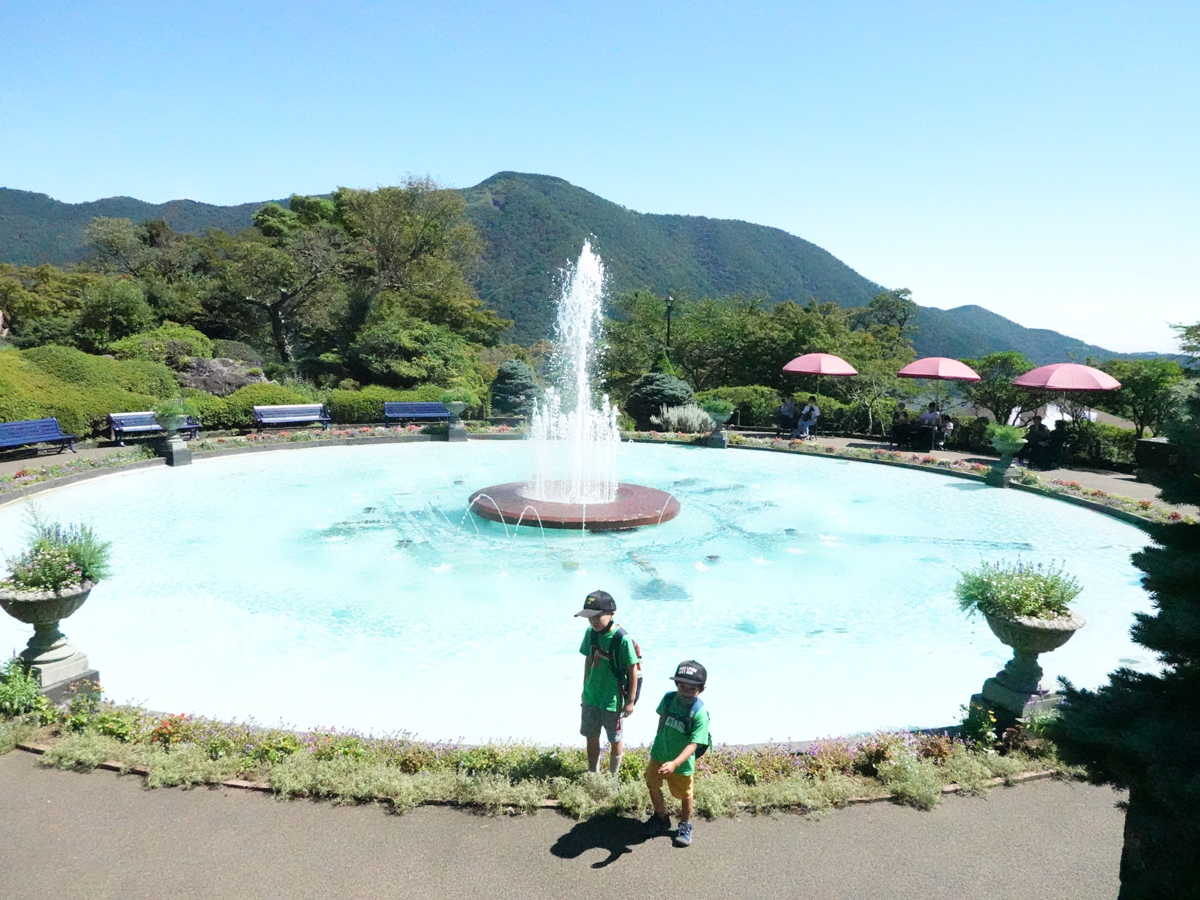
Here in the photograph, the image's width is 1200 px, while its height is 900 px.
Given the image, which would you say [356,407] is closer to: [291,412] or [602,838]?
[291,412]

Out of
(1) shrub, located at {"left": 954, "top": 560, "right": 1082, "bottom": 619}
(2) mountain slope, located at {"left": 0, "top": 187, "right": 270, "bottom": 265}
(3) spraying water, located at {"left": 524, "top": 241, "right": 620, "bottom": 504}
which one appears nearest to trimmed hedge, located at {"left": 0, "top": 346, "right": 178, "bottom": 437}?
(3) spraying water, located at {"left": 524, "top": 241, "right": 620, "bottom": 504}

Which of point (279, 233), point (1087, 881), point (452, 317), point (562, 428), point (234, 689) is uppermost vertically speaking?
point (279, 233)

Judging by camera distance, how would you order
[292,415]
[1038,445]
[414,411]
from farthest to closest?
[414,411] < [292,415] < [1038,445]

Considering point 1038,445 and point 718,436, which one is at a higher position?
point 1038,445

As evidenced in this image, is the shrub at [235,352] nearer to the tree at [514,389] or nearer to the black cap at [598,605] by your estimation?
the tree at [514,389]

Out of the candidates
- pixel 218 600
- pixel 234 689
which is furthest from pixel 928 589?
pixel 218 600

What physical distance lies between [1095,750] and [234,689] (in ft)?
21.2

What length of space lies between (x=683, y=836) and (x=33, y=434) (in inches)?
708

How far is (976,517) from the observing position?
43.9 feet

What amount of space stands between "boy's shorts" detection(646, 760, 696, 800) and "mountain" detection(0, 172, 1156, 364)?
76985 millimetres

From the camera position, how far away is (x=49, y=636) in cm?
552

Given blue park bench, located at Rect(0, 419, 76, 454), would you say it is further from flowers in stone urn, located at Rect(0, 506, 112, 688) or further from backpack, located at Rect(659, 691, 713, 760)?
backpack, located at Rect(659, 691, 713, 760)

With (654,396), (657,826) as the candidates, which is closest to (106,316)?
(654,396)

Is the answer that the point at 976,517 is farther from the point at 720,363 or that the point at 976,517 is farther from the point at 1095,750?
the point at 720,363
